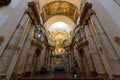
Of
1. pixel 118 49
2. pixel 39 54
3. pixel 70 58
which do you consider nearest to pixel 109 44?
pixel 118 49

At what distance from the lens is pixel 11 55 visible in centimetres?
680

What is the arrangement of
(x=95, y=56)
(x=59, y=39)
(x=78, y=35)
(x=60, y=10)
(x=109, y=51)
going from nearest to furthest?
(x=109, y=51) < (x=95, y=56) < (x=78, y=35) < (x=60, y=10) < (x=59, y=39)

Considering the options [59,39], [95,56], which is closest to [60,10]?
[59,39]

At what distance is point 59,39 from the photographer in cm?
1981

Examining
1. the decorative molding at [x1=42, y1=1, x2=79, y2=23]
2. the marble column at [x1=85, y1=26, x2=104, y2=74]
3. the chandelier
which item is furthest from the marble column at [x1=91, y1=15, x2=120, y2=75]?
the chandelier

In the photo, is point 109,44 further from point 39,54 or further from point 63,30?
point 63,30

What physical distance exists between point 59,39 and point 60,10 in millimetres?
5259

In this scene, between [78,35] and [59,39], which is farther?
[59,39]

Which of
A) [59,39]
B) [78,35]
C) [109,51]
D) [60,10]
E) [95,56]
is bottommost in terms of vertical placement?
[109,51]

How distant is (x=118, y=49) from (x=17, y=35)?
277 inches

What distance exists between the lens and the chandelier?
18.9m

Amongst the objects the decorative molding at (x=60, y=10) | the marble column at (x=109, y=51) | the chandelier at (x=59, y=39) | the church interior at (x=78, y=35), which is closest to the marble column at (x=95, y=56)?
the church interior at (x=78, y=35)

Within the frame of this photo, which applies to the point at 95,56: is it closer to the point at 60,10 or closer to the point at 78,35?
the point at 78,35

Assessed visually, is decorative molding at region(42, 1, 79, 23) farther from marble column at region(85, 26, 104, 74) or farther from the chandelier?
marble column at region(85, 26, 104, 74)
